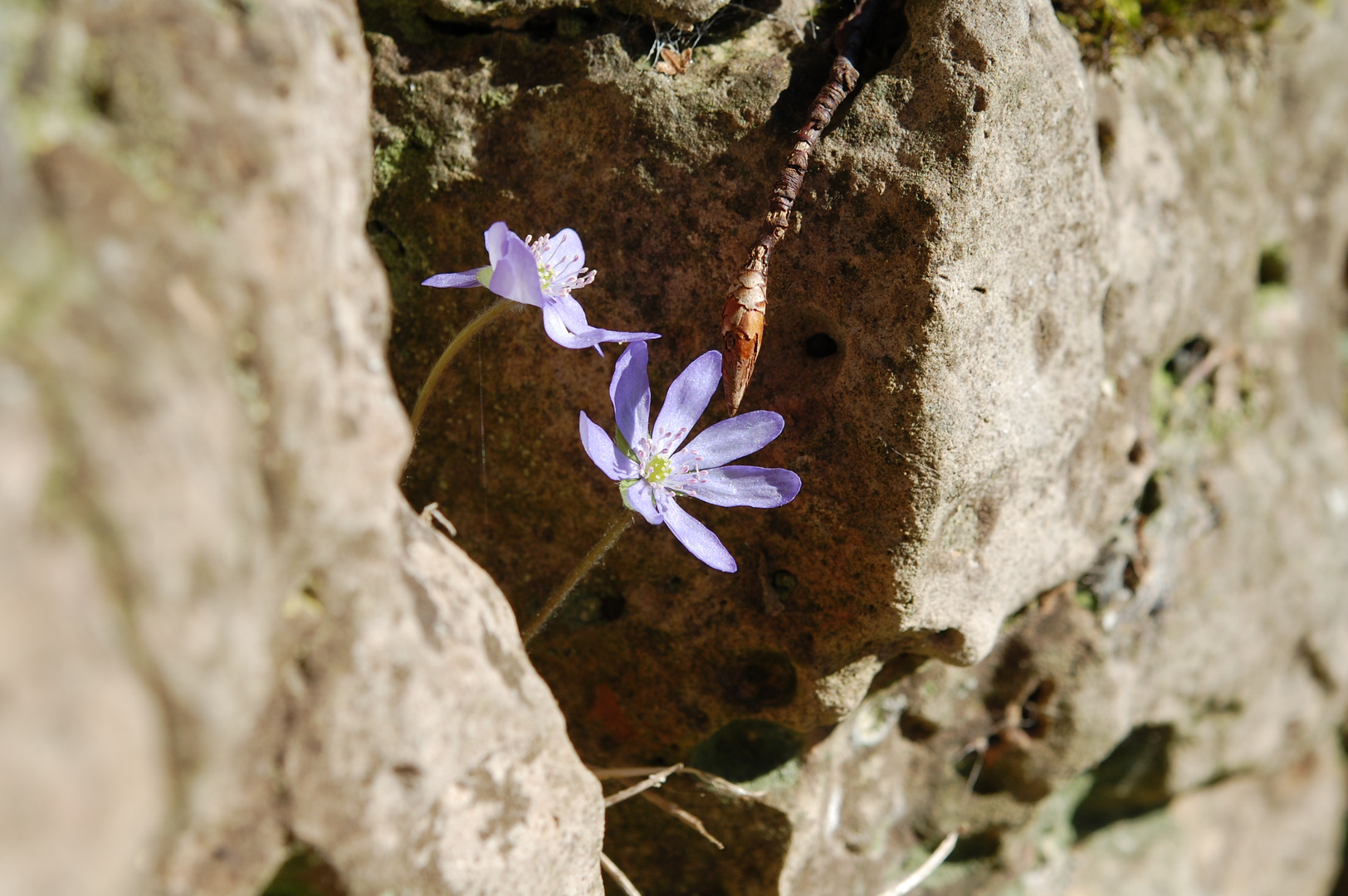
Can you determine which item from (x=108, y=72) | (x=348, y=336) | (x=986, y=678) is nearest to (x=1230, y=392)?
(x=986, y=678)

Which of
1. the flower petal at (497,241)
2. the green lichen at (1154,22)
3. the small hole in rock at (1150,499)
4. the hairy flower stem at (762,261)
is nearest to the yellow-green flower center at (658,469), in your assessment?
the hairy flower stem at (762,261)

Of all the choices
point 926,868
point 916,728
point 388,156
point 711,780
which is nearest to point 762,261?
point 388,156

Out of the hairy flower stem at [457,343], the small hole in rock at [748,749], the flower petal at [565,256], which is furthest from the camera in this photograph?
the small hole in rock at [748,749]

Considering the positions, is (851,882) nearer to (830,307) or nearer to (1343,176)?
(830,307)

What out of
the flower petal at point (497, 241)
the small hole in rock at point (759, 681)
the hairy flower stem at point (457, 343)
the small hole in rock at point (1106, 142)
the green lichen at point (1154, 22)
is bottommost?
the small hole in rock at point (759, 681)

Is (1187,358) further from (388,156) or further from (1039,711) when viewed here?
(388,156)

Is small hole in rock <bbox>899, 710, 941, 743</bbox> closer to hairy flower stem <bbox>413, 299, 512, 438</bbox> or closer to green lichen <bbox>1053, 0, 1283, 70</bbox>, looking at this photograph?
hairy flower stem <bbox>413, 299, 512, 438</bbox>

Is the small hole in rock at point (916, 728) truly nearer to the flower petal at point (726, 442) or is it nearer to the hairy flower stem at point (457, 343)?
the flower petal at point (726, 442)
